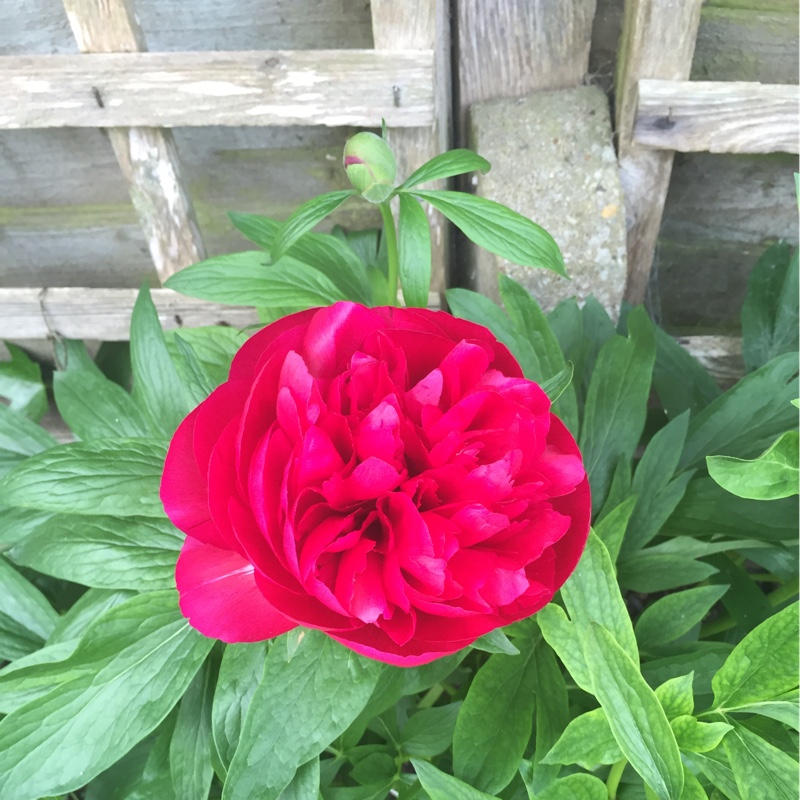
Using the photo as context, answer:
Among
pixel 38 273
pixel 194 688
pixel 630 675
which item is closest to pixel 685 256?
pixel 630 675

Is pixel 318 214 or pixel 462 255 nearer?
pixel 318 214

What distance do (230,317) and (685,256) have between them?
27.0 inches

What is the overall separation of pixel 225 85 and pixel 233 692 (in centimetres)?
61

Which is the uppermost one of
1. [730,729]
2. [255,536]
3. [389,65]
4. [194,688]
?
[389,65]

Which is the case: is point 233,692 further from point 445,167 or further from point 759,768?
point 445,167

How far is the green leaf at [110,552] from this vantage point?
544 millimetres

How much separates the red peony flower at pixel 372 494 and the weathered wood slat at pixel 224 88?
410 mm

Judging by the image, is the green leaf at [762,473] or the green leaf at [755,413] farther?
the green leaf at [755,413]

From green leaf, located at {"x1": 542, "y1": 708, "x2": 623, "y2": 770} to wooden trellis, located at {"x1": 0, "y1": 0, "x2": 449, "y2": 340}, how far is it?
23.6 inches

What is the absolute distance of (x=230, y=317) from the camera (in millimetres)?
951

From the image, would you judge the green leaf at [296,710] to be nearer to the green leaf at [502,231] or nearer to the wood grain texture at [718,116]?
the green leaf at [502,231]

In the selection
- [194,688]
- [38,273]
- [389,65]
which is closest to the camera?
[194,688]

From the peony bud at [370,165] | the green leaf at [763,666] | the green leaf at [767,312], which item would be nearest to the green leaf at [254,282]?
the peony bud at [370,165]

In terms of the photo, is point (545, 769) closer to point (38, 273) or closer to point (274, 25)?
point (274, 25)
